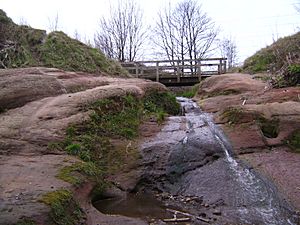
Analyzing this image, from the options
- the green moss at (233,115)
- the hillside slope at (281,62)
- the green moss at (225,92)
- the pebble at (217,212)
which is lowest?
the pebble at (217,212)

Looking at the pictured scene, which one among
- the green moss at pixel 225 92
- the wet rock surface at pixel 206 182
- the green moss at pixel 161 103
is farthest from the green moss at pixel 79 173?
the green moss at pixel 225 92

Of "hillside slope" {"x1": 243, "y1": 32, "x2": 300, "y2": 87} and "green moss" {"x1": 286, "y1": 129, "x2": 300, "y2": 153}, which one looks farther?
"hillside slope" {"x1": 243, "y1": 32, "x2": 300, "y2": 87}

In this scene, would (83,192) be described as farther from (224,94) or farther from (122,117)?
(224,94)

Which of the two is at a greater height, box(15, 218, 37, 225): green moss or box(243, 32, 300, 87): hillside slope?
box(243, 32, 300, 87): hillside slope

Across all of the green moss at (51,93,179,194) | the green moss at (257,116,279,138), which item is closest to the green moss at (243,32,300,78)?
the green moss at (257,116,279,138)

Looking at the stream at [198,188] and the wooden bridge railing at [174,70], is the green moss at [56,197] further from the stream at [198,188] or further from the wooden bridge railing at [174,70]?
the wooden bridge railing at [174,70]

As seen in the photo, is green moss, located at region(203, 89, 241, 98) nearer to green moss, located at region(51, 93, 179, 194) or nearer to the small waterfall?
green moss, located at region(51, 93, 179, 194)

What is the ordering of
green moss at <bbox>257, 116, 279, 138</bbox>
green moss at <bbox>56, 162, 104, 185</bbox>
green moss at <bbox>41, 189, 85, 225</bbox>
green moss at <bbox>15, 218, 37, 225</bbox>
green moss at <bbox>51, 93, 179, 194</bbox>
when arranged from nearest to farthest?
green moss at <bbox>15, 218, 37, 225</bbox> < green moss at <bbox>41, 189, 85, 225</bbox> < green moss at <bbox>56, 162, 104, 185</bbox> < green moss at <bbox>51, 93, 179, 194</bbox> < green moss at <bbox>257, 116, 279, 138</bbox>

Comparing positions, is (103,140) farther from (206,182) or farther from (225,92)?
(225,92)

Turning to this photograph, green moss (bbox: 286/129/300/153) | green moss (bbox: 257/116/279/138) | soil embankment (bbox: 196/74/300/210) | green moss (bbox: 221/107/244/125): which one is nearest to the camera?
soil embankment (bbox: 196/74/300/210)

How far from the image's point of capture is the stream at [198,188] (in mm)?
5492

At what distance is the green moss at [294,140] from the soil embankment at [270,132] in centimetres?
2

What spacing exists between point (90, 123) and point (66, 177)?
7.32 feet

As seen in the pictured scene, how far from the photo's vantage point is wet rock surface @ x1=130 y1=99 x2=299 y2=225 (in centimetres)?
552
